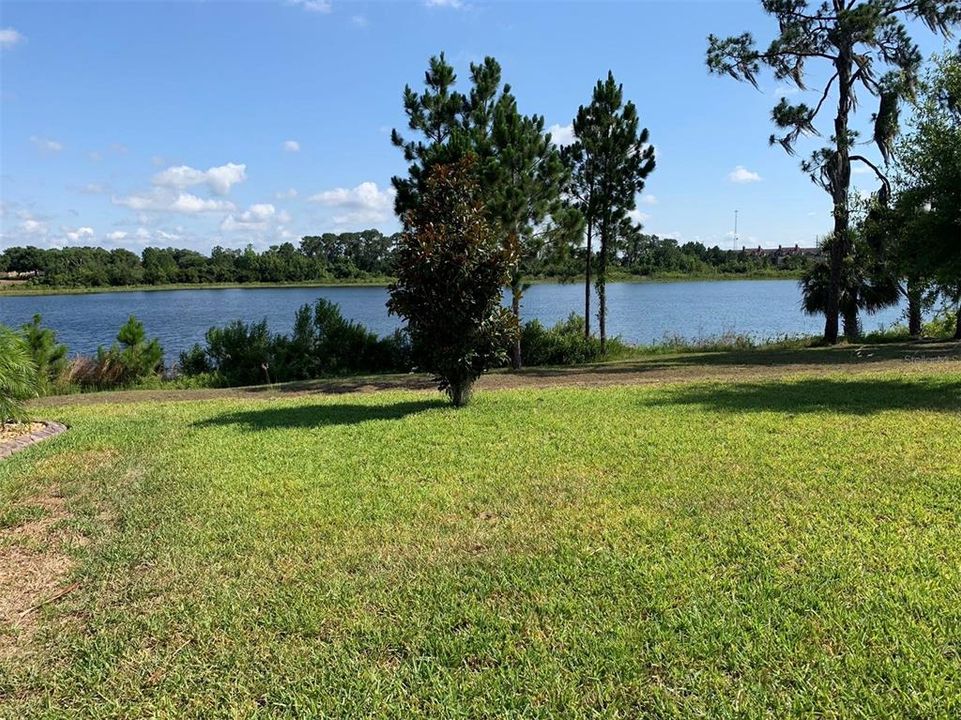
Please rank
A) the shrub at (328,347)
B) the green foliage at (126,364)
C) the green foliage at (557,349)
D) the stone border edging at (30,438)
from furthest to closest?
the green foliage at (557,349) → the shrub at (328,347) → the green foliage at (126,364) → the stone border edging at (30,438)

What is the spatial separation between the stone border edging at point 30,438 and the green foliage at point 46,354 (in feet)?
24.5

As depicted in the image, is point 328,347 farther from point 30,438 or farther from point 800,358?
point 800,358

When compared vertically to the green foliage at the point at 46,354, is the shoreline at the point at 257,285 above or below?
above

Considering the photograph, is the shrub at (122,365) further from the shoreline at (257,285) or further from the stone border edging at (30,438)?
the shoreline at (257,285)

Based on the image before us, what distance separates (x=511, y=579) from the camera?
346 centimetres

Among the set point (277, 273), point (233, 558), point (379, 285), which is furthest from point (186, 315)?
point (233, 558)

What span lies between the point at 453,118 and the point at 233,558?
A: 1428 cm

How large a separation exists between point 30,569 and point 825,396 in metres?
8.95

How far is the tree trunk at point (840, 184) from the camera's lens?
17953mm

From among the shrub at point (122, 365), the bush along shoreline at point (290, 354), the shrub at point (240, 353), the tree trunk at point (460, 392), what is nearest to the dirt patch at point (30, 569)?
the tree trunk at point (460, 392)

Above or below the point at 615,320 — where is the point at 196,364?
below

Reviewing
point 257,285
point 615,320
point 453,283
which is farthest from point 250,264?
point 453,283

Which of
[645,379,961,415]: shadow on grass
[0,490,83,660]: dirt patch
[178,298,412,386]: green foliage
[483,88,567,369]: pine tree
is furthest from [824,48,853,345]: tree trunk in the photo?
[0,490,83,660]: dirt patch

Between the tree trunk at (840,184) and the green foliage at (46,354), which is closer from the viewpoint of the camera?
the green foliage at (46,354)
